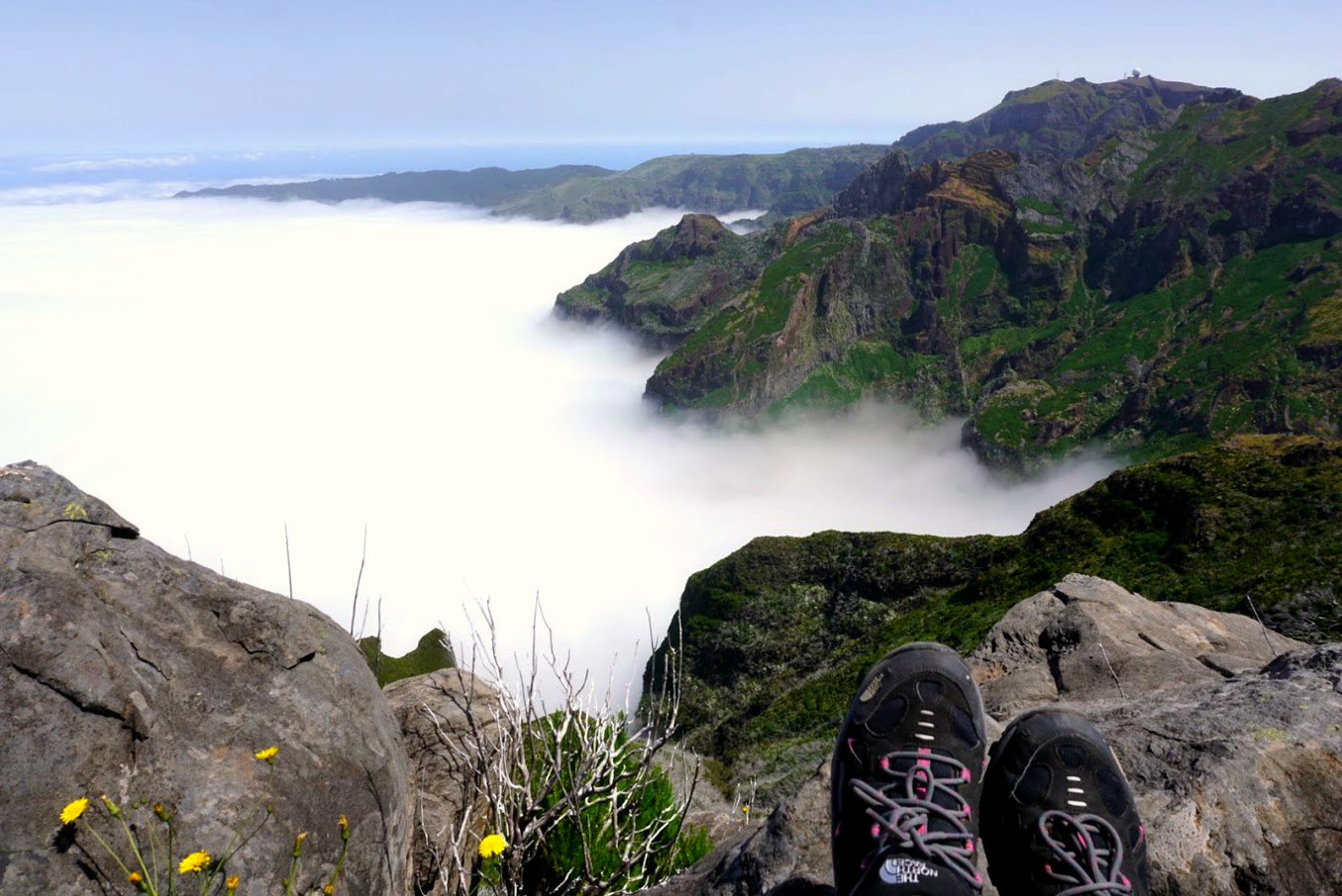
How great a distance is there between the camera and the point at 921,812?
465cm

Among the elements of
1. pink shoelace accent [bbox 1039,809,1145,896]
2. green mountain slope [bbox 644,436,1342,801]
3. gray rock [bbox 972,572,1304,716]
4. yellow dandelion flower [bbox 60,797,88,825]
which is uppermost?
yellow dandelion flower [bbox 60,797,88,825]

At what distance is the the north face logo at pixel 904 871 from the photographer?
417 centimetres

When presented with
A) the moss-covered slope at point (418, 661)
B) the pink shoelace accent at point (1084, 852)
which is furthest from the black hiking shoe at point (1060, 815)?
the moss-covered slope at point (418, 661)

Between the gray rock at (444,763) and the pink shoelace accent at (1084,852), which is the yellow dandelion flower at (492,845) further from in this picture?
the pink shoelace accent at (1084,852)

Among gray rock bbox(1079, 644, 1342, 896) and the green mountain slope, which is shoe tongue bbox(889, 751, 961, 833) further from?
the green mountain slope

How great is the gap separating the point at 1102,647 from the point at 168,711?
9.16 metres

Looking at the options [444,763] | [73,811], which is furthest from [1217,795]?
[73,811]

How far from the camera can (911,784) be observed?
4848 millimetres

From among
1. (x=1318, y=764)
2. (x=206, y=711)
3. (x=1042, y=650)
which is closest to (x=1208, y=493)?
(x=1042, y=650)

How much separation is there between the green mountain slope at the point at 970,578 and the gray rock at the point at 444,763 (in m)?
16.4

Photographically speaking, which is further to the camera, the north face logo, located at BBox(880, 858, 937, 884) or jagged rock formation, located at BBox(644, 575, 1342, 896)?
jagged rock formation, located at BBox(644, 575, 1342, 896)

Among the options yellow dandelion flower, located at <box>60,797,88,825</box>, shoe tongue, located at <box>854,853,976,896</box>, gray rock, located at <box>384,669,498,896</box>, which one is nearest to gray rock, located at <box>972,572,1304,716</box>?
shoe tongue, located at <box>854,853,976,896</box>

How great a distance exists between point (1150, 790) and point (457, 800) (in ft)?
18.1

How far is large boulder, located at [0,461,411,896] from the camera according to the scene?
402 cm
